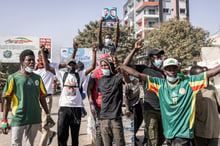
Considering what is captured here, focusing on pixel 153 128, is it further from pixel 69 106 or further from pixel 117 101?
pixel 69 106

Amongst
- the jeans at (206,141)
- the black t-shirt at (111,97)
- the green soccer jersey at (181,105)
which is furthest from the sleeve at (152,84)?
the jeans at (206,141)

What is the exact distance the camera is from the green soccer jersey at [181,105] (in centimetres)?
334

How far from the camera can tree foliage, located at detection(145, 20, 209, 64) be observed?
97.1ft

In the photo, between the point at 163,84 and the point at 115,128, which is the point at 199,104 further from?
the point at 115,128

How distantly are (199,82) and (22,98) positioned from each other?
8.35 feet

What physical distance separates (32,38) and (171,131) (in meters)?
35.7

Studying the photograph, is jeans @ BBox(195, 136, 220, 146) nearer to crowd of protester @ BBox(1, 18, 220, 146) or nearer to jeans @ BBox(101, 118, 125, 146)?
crowd of protester @ BBox(1, 18, 220, 146)

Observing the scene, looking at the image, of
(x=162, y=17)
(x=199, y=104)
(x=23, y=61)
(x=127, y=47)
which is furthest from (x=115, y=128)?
(x=162, y=17)

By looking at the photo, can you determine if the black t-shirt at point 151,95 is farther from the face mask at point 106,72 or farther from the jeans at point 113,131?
the jeans at point 113,131

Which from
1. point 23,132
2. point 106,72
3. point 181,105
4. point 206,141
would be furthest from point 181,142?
point 23,132

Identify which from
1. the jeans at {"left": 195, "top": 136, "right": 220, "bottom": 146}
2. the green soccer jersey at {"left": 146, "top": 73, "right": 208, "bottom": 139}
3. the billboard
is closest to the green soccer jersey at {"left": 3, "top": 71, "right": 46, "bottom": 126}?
the green soccer jersey at {"left": 146, "top": 73, "right": 208, "bottom": 139}

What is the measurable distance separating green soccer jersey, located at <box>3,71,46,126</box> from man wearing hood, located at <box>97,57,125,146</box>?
1071 mm

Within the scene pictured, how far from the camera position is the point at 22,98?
12.5 feet

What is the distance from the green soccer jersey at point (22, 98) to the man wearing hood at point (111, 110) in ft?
3.51
